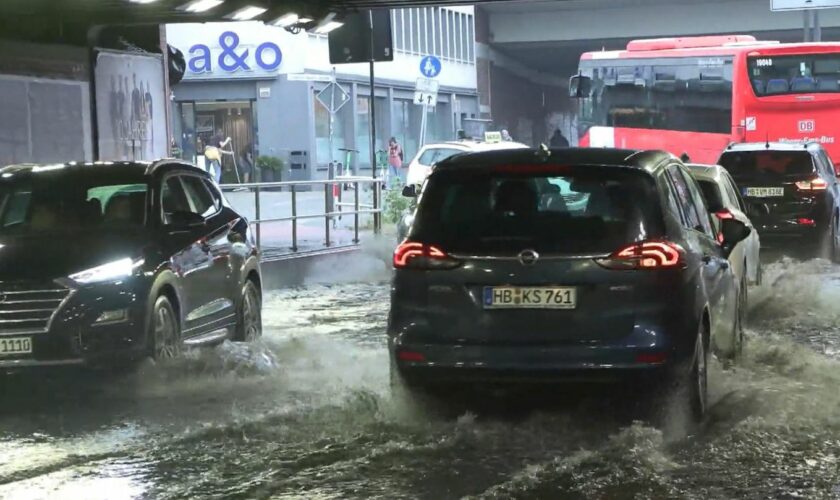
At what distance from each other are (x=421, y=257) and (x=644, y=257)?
1.17 meters

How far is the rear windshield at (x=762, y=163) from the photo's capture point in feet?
60.4

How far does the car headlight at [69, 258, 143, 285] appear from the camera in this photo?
848 cm

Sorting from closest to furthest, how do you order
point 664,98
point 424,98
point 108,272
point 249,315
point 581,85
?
point 108,272
point 249,315
point 424,98
point 664,98
point 581,85

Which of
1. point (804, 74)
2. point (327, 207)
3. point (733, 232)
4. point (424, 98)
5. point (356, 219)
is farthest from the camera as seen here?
point (424, 98)

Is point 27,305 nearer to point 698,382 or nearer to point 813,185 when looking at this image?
point 698,382

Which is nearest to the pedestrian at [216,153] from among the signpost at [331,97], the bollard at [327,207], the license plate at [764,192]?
the signpost at [331,97]

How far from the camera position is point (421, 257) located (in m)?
7.11

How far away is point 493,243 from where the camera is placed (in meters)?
7.01

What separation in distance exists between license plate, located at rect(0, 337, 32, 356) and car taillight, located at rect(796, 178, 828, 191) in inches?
491

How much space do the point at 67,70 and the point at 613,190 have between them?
1144 cm

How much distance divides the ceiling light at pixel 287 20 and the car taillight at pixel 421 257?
9.34 meters

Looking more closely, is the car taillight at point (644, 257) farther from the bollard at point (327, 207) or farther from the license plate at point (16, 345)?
the bollard at point (327, 207)

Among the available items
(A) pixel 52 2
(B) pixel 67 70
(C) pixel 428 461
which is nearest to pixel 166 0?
(A) pixel 52 2

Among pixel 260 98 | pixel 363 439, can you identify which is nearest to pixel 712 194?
pixel 363 439
